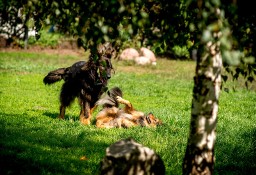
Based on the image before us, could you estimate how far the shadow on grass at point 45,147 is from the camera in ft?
18.0

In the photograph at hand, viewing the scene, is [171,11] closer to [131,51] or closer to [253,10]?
[253,10]

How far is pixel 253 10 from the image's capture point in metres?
3.71

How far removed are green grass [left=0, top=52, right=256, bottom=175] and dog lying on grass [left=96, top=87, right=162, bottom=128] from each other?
303 mm

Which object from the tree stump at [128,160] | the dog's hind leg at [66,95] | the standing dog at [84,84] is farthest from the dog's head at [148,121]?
the tree stump at [128,160]

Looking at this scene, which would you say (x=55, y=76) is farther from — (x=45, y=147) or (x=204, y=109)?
(x=204, y=109)

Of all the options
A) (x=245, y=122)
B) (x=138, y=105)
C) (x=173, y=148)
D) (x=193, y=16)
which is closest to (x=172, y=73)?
(x=138, y=105)

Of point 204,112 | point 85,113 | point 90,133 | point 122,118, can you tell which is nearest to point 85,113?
point 85,113

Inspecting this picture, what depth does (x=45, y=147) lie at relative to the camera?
22.0 ft

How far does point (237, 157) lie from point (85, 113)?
362 cm

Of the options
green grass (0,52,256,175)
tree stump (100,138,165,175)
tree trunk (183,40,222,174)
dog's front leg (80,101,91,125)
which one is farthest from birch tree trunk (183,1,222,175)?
dog's front leg (80,101,91,125)

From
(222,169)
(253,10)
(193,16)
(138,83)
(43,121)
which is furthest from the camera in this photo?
(138,83)

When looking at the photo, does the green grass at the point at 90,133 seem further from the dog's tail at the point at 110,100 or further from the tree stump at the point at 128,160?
the tree stump at the point at 128,160

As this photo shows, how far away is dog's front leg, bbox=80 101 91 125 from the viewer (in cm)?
892

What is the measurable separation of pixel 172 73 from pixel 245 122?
12.6 m
